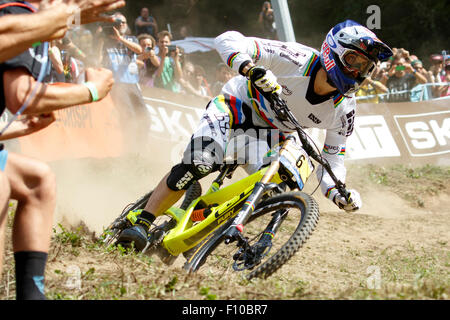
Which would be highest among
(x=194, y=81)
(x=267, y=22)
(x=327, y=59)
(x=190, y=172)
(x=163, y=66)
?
(x=267, y=22)

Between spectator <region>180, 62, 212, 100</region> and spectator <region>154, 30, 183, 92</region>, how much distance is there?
0.85ft

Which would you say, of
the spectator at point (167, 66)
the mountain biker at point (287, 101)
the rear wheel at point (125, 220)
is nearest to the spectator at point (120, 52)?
the spectator at point (167, 66)

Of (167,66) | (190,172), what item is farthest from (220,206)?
(167,66)

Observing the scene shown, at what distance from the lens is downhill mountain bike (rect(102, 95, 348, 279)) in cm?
429

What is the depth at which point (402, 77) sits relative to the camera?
13.0 meters

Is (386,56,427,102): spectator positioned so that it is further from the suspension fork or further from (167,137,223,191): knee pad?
the suspension fork

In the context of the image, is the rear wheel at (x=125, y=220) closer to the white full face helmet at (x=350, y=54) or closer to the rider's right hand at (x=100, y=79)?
the white full face helmet at (x=350, y=54)

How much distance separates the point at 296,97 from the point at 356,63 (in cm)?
69

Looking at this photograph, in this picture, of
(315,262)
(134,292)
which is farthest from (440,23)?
(134,292)

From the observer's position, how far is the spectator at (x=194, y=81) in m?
11.3

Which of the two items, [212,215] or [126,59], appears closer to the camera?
[212,215]

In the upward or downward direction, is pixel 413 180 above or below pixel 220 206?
below

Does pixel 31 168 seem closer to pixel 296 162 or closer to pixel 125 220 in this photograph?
pixel 296 162

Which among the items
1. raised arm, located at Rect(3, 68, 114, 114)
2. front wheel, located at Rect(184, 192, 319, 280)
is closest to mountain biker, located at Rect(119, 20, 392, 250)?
front wheel, located at Rect(184, 192, 319, 280)
